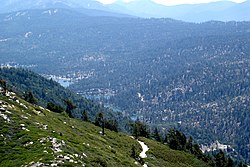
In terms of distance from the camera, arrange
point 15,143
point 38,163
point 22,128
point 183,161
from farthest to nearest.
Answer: point 183,161 < point 22,128 < point 15,143 < point 38,163

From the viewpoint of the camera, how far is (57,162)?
175 ft

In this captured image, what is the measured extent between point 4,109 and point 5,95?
19.9m

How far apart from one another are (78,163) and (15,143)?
45.8 feet

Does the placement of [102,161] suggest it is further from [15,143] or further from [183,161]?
[183,161]

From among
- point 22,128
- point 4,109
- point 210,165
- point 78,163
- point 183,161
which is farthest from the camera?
point 210,165

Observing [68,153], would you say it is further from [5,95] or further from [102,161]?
[5,95]

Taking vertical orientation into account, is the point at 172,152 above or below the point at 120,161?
below

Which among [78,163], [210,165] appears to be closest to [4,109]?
[78,163]

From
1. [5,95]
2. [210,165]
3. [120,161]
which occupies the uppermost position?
[5,95]

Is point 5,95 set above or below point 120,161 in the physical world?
above

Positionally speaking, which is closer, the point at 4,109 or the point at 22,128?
the point at 22,128

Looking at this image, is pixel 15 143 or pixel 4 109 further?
pixel 4 109

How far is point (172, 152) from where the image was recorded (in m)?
130

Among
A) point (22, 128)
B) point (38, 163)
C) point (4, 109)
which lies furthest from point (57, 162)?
point (4, 109)
